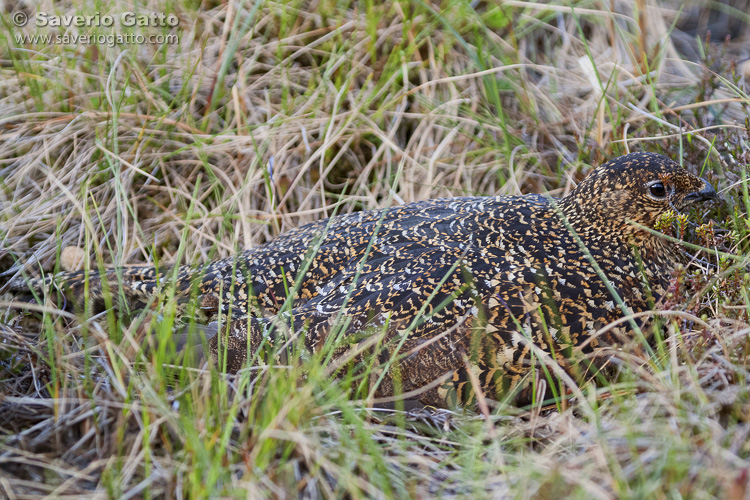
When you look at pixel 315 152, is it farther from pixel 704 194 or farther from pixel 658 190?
pixel 704 194

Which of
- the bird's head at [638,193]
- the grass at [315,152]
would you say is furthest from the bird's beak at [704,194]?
the grass at [315,152]

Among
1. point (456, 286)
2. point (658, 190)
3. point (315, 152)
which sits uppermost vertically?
point (315, 152)

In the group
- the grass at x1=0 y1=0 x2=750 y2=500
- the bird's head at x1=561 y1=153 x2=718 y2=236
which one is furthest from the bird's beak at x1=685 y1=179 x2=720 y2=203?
the grass at x1=0 y1=0 x2=750 y2=500

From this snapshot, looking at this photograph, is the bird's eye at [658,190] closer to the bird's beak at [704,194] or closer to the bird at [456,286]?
the bird at [456,286]

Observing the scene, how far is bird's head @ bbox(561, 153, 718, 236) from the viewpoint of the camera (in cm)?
319

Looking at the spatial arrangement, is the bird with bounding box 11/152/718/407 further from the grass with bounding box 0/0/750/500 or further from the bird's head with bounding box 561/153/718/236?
the grass with bounding box 0/0/750/500

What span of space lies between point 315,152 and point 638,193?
216 centimetres

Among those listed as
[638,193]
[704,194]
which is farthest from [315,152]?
[704,194]

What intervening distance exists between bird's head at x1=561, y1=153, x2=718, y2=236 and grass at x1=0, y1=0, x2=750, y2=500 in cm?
17

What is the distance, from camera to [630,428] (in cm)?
199

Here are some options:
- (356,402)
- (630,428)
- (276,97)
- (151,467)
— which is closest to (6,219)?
(276,97)

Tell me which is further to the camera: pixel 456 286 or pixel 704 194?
pixel 704 194

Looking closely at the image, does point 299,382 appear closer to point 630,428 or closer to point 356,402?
point 356,402

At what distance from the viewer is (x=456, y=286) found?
2875 millimetres
